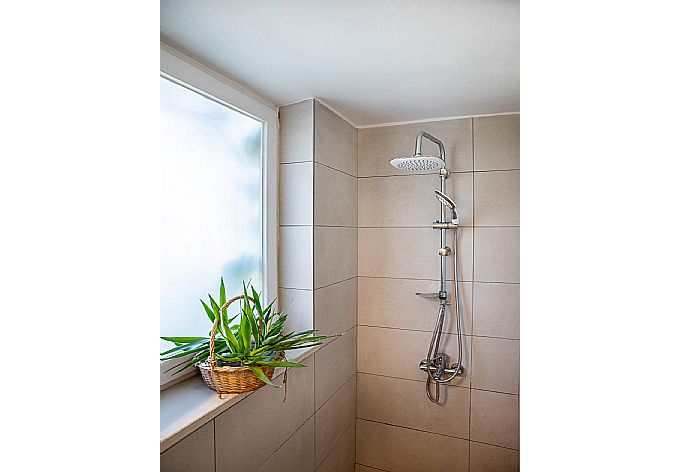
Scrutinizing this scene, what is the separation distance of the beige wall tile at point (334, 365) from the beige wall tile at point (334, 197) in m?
0.56

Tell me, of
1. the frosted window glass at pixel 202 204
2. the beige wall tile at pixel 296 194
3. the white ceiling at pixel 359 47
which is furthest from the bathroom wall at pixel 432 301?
the frosted window glass at pixel 202 204

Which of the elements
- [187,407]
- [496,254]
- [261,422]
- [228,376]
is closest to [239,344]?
[228,376]

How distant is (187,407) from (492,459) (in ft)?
4.91

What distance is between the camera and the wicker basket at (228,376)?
118 cm

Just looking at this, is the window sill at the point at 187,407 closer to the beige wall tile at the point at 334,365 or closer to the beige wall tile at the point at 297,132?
the beige wall tile at the point at 334,365

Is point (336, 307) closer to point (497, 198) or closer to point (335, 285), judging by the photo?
point (335, 285)

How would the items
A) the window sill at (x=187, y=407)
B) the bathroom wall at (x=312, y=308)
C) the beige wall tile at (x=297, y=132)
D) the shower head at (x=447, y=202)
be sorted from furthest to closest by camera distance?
the shower head at (x=447, y=202), the beige wall tile at (x=297, y=132), the bathroom wall at (x=312, y=308), the window sill at (x=187, y=407)

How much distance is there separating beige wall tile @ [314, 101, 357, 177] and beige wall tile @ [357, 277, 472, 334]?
60 centimetres

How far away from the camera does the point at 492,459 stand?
1973 mm

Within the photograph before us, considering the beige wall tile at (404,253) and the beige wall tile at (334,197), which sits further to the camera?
the beige wall tile at (404,253)

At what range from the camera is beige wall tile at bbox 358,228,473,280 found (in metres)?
2.02
